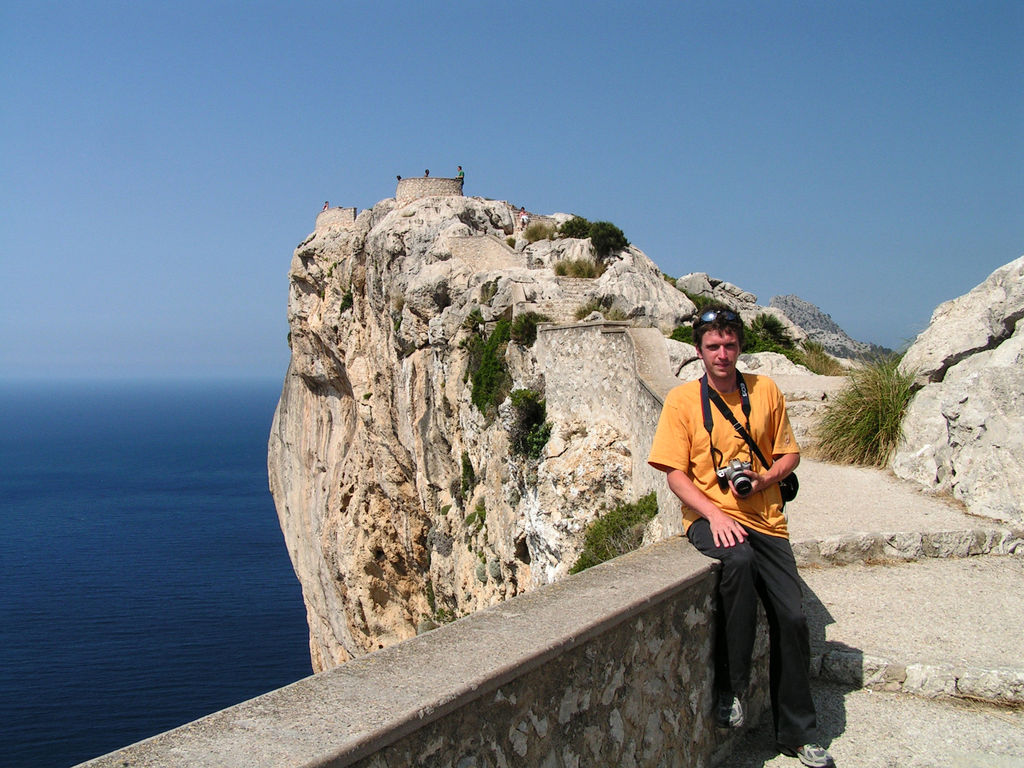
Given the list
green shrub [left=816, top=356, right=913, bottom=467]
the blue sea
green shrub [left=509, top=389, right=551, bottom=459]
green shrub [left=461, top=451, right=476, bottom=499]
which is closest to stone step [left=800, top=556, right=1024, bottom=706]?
green shrub [left=816, top=356, right=913, bottom=467]

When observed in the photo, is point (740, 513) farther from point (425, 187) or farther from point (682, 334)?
point (425, 187)

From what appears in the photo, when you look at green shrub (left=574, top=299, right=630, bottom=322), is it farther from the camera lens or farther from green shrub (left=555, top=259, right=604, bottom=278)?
the camera lens

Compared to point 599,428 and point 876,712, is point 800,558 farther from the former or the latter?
point 599,428

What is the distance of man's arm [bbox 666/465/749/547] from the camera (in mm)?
3463

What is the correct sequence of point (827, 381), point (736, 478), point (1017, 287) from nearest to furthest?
point (736, 478), point (1017, 287), point (827, 381)

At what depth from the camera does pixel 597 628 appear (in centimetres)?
283

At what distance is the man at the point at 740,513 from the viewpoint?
3.42 m

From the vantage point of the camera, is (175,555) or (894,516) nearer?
(894,516)

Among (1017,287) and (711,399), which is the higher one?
(1017,287)

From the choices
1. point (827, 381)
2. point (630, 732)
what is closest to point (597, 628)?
point (630, 732)

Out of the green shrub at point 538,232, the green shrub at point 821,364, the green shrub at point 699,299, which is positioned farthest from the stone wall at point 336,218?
the green shrub at point 821,364

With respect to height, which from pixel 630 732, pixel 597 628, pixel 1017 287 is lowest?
pixel 630 732

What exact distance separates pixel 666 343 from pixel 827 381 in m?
3.01

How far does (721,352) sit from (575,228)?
15.0m
